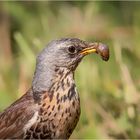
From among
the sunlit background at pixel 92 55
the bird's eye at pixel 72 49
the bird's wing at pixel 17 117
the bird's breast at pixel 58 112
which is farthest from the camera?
the sunlit background at pixel 92 55

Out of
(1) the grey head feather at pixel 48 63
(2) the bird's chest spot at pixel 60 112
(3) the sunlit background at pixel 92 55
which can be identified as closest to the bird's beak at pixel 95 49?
(1) the grey head feather at pixel 48 63

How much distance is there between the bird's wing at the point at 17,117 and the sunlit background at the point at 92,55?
3.75ft

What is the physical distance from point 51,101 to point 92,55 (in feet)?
12.1

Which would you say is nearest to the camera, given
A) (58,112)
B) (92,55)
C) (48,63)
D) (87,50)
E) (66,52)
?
(58,112)

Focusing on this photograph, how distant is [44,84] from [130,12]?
4.97 metres

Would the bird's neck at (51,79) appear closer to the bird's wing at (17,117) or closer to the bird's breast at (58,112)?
the bird's breast at (58,112)

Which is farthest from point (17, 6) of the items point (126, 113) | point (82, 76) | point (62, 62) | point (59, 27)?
point (62, 62)

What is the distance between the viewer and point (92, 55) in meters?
11.1

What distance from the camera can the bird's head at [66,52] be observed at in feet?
24.7

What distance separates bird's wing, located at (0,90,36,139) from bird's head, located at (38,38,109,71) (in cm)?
30

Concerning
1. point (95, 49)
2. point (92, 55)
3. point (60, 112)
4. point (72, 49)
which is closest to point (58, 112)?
point (60, 112)

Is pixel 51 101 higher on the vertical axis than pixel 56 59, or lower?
lower

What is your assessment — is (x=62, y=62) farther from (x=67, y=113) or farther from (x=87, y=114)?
(x=87, y=114)

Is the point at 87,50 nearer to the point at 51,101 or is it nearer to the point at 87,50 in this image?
the point at 87,50
